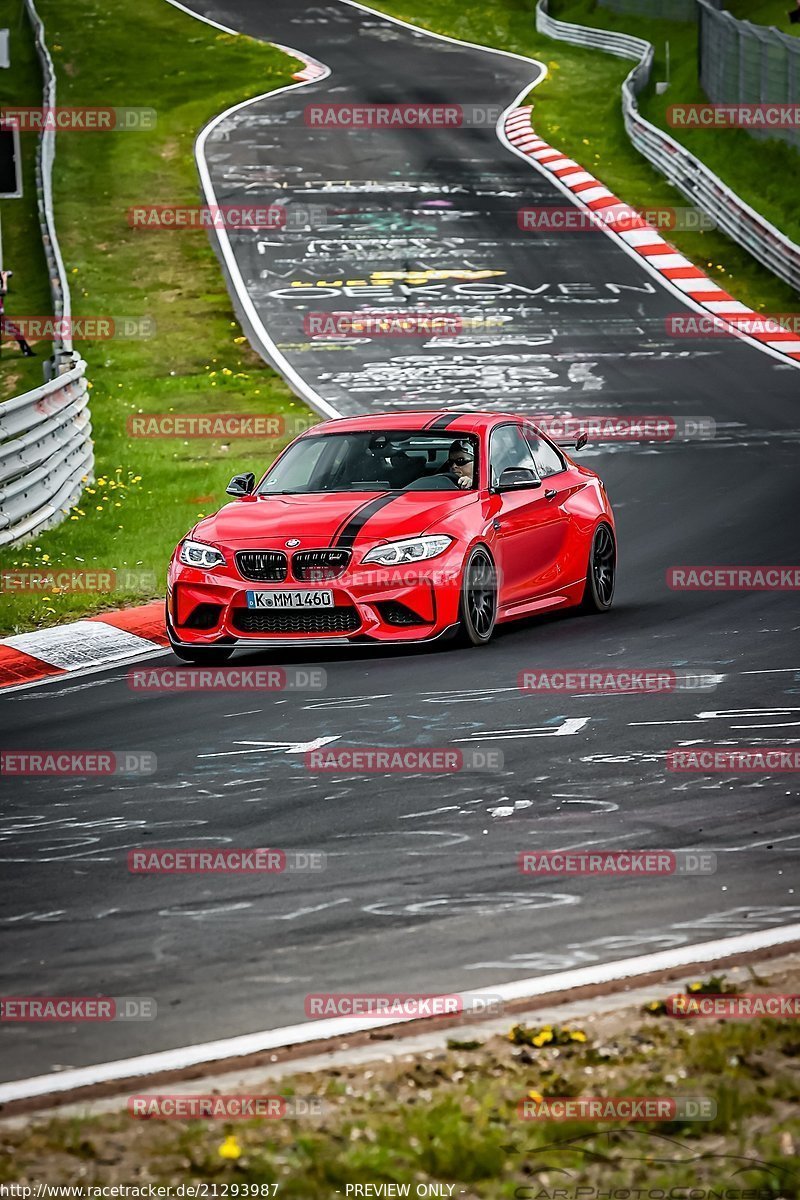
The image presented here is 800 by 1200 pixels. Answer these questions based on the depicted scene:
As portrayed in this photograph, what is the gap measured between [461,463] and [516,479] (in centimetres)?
39

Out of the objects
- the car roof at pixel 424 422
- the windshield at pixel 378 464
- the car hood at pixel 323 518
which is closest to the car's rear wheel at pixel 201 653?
the car hood at pixel 323 518

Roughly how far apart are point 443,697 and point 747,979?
17.3ft

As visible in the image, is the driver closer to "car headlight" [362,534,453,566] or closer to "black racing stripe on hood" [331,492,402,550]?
"black racing stripe on hood" [331,492,402,550]

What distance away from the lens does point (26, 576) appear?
15.6m

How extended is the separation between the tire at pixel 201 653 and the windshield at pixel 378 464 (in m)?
1.31

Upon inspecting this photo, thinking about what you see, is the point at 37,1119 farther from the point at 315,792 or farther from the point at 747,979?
the point at 315,792

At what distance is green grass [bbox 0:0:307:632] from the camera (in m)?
17.5

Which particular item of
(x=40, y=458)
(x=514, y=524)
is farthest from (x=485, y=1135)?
(x=40, y=458)

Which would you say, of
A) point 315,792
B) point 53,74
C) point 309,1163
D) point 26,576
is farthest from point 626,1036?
point 53,74

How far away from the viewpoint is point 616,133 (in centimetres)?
4316

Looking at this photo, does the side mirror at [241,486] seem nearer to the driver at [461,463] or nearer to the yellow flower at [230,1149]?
the driver at [461,463]

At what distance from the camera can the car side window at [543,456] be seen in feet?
46.5

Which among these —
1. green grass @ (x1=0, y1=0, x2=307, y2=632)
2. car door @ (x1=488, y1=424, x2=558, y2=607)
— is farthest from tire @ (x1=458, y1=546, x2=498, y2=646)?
green grass @ (x1=0, y1=0, x2=307, y2=632)

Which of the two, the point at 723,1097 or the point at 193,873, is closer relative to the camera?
the point at 723,1097
